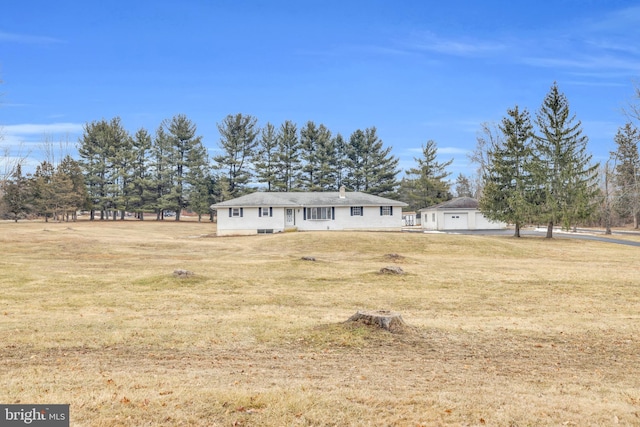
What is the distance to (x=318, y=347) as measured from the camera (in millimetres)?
8648

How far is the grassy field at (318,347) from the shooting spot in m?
5.51

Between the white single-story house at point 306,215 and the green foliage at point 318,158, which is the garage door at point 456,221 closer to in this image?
the white single-story house at point 306,215

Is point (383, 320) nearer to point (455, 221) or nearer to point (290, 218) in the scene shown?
point (290, 218)

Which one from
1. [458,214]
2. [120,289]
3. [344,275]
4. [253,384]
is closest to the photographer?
[253,384]

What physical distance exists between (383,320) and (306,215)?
35.3 m

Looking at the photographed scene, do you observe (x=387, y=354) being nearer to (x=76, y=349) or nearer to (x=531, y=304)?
(x=76, y=349)

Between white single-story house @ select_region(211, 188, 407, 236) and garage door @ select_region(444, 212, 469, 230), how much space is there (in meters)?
10.7

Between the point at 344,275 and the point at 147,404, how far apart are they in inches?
519

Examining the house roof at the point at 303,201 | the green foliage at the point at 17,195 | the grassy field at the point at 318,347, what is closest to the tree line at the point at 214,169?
the green foliage at the point at 17,195

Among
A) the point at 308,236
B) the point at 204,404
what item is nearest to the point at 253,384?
the point at 204,404

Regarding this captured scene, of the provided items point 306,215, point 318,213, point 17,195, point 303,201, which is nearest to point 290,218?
point 306,215

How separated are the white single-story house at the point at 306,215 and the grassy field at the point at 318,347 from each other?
77.3 ft

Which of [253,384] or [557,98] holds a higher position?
[557,98]

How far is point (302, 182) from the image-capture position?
6738 centimetres
